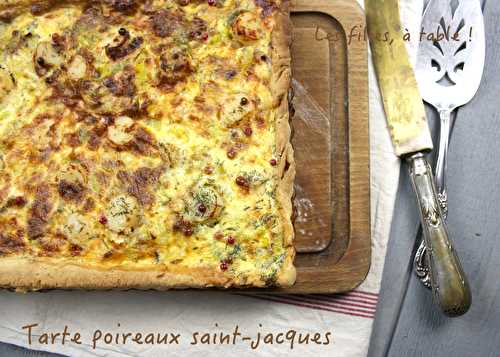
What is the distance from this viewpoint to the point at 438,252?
3023mm

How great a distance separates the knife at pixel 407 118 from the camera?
3049 millimetres

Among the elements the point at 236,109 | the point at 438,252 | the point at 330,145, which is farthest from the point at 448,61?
the point at 236,109

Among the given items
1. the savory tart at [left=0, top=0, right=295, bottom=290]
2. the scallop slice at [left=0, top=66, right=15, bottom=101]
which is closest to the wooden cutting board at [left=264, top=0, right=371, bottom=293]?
the savory tart at [left=0, top=0, right=295, bottom=290]

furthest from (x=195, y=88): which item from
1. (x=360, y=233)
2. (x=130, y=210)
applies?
(x=360, y=233)

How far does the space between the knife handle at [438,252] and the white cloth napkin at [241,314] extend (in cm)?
15

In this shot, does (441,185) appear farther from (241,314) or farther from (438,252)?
(241,314)

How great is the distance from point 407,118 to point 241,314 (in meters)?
1.44

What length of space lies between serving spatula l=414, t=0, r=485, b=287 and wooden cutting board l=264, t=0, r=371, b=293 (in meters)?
0.39

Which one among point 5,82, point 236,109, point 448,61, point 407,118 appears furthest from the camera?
point 448,61

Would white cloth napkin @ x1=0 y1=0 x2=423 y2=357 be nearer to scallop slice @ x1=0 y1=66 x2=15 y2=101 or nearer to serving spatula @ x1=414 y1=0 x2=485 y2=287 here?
serving spatula @ x1=414 y1=0 x2=485 y2=287

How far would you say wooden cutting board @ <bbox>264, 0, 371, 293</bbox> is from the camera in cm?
306

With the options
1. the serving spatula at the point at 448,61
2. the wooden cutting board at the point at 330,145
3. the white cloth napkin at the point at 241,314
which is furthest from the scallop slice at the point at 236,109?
the serving spatula at the point at 448,61

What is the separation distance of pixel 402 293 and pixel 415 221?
0.43 metres

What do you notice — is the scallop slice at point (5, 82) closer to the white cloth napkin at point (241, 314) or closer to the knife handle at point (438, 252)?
the white cloth napkin at point (241, 314)
